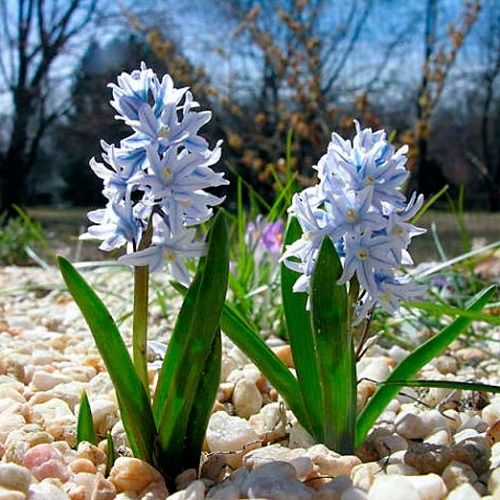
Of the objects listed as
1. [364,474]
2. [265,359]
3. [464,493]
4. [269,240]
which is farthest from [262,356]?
[269,240]

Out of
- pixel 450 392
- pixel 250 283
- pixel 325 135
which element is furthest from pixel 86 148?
pixel 450 392

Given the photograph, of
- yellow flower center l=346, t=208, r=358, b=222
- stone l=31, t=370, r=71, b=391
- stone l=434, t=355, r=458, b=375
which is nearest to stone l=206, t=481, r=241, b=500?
yellow flower center l=346, t=208, r=358, b=222

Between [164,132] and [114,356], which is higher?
[164,132]

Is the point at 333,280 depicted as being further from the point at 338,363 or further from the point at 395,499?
the point at 395,499

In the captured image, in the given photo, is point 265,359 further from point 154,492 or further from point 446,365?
point 446,365

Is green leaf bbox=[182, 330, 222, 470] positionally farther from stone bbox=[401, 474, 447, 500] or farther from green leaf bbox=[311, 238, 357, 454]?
stone bbox=[401, 474, 447, 500]

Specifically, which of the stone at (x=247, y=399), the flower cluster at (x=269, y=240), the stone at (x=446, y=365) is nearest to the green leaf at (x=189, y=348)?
the stone at (x=247, y=399)
